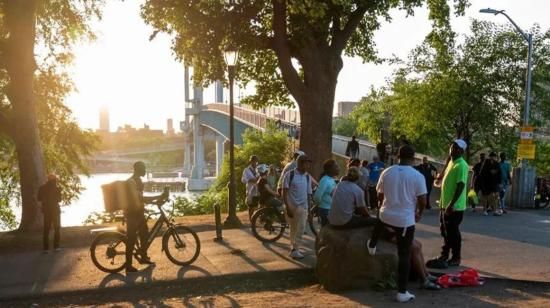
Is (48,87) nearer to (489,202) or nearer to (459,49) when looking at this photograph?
(489,202)

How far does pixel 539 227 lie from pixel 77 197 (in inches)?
637

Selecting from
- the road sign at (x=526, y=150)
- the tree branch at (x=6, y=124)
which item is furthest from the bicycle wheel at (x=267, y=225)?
the road sign at (x=526, y=150)

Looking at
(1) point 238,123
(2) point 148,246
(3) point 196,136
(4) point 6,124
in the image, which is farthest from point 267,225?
(3) point 196,136

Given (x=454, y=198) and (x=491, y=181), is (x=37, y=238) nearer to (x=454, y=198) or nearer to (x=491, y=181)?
(x=454, y=198)

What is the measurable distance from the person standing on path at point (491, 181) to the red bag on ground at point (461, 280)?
7.99 meters

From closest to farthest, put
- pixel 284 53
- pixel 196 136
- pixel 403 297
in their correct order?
pixel 403 297 < pixel 284 53 < pixel 196 136

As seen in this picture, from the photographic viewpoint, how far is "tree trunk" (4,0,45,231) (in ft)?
48.6

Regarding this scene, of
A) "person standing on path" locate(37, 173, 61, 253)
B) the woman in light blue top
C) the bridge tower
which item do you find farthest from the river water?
the bridge tower

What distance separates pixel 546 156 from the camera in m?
37.7

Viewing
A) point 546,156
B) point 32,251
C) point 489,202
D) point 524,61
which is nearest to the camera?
point 32,251

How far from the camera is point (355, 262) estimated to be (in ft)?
25.4

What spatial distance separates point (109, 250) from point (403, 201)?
177 inches

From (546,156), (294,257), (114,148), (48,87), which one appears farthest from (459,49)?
(114,148)

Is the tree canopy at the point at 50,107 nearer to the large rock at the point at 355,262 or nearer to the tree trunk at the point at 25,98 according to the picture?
the tree trunk at the point at 25,98
